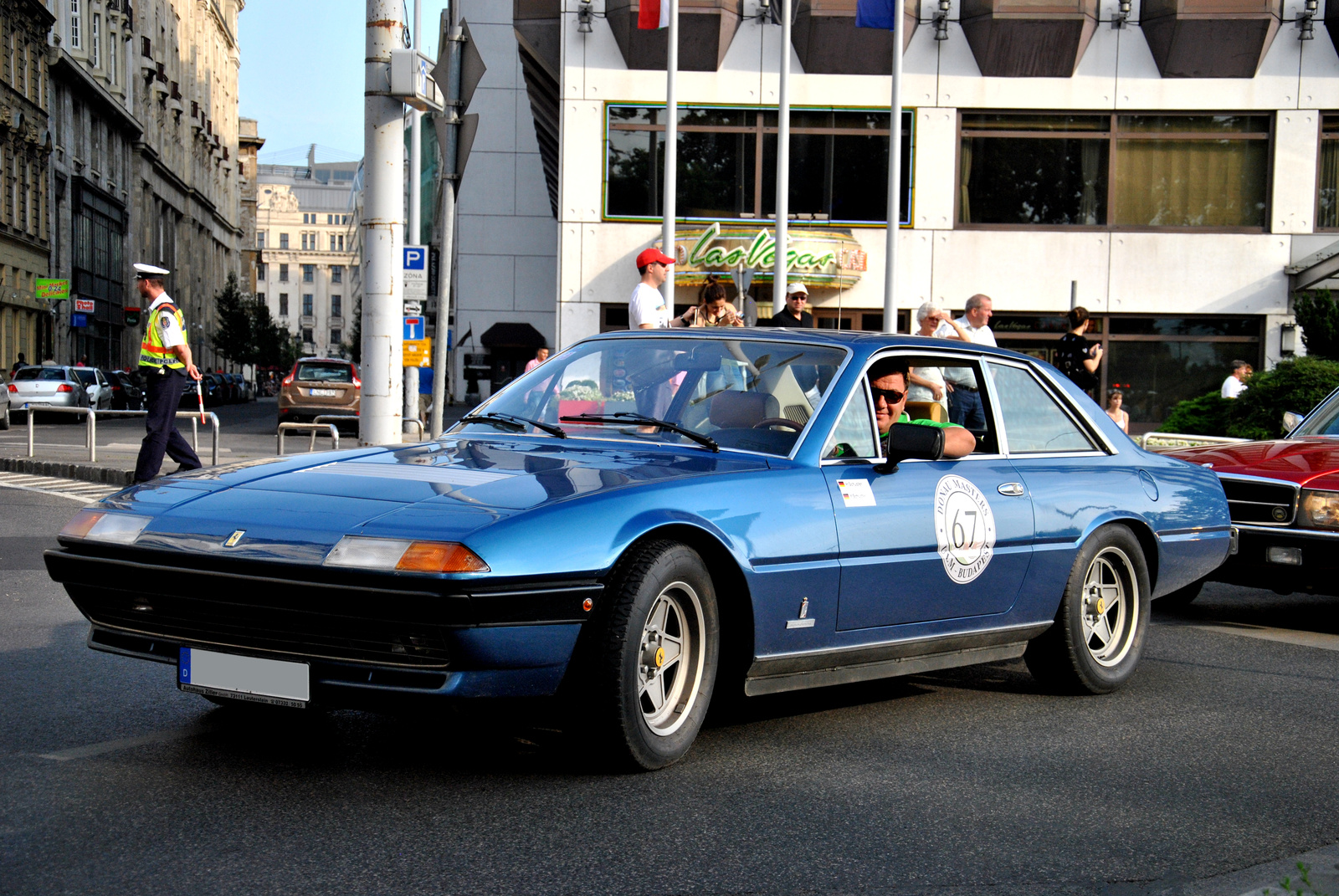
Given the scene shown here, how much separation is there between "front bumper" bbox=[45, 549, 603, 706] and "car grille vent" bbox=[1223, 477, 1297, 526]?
5095 mm

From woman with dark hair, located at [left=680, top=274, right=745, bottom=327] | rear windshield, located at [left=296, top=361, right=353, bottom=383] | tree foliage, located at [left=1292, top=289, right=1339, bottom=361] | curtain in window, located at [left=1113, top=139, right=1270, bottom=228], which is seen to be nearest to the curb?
woman with dark hair, located at [left=680, top=274, right=745, bottom=327]

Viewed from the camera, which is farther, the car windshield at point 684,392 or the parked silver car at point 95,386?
the parked silver car at point 95,386

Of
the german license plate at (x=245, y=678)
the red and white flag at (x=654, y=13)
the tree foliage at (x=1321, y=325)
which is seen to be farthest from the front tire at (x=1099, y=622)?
the red and white flag at (x=654, y=13)

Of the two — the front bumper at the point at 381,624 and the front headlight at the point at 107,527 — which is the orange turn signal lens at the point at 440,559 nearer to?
the front bumper at the point at 381,624

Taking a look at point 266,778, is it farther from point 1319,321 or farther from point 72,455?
point 1319,321

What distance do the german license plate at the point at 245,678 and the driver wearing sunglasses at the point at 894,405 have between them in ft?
7.62

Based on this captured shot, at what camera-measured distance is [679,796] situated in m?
4.12

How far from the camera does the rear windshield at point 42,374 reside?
36.0 meters

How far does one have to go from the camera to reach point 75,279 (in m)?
60.6

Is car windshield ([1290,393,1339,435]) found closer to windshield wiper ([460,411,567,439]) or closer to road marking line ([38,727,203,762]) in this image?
windshield wiper ([460,411,567,439])

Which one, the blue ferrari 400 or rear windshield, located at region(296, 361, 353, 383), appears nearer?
the blue ferrari 400

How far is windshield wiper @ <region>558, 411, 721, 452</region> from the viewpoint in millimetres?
4984

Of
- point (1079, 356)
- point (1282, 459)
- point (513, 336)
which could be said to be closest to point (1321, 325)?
point (1079, 356)

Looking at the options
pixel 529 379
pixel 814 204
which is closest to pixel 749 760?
pixel 529 379
